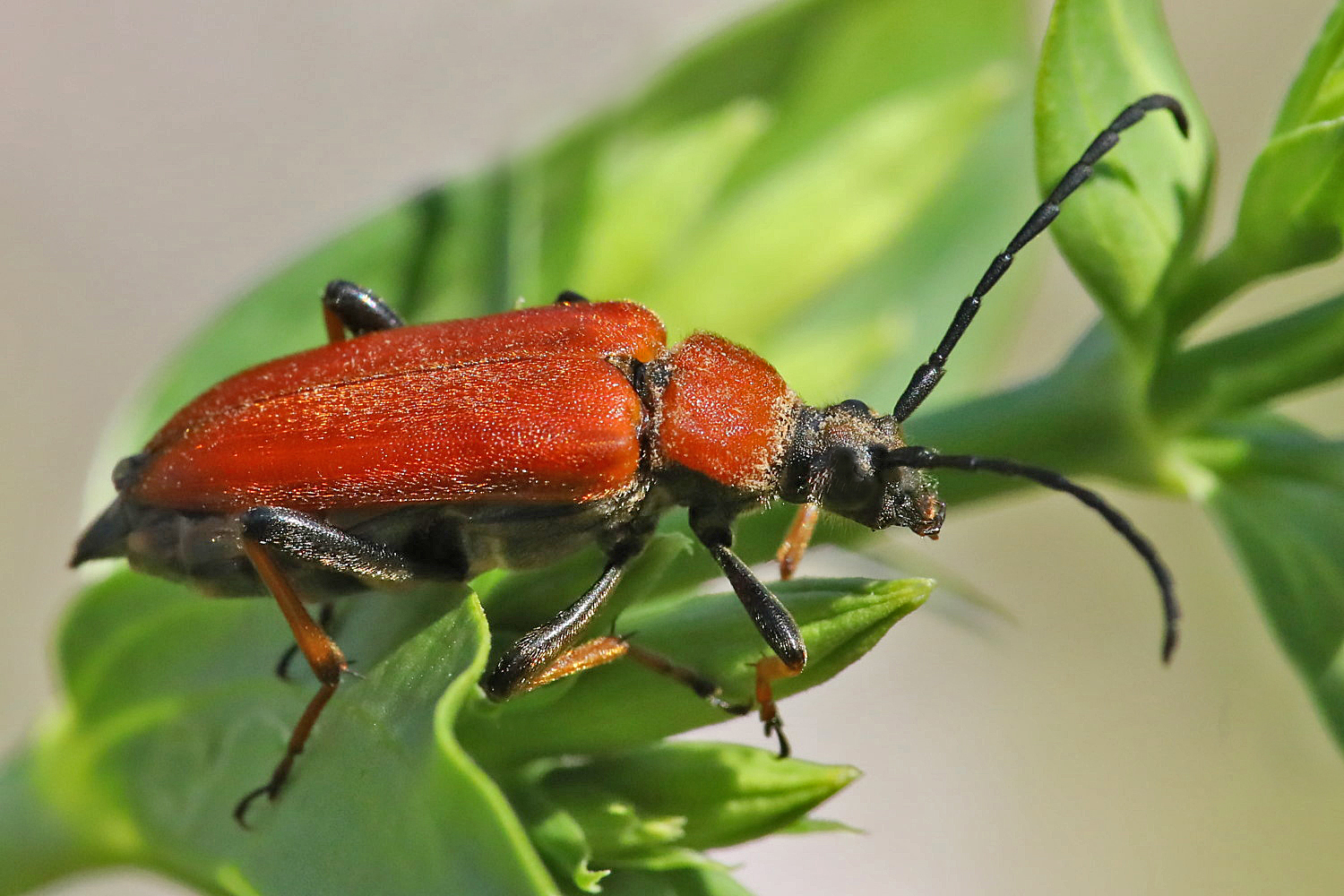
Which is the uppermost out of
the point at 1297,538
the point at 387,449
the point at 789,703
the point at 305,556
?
the point at 387,449

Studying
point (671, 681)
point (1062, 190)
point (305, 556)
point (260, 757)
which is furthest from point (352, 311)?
point (1062, 190)

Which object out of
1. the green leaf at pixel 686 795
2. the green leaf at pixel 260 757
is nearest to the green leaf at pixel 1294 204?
the green leaf at pixel 686 795

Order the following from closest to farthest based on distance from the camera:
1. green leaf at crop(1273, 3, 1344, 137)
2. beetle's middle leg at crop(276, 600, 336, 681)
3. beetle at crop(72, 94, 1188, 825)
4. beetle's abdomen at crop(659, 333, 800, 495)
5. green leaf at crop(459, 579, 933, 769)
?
green leaf at crop(459, 579, 933, 769), green leaf at crop(1273, 3, 1344, 137), beetle's middle leg at crop(276, 600, 336, 681), beetle at crop(72, 94, 1188, 825), beetle's abdomen at crop(659, 333, 800, 495)

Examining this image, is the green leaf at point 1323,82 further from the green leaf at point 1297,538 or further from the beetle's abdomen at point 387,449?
the beetle's abdomen at point 387,449

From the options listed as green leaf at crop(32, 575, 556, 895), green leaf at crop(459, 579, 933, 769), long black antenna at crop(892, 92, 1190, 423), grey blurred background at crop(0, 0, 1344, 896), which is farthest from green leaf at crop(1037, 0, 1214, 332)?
grey blurred background at crop(0, 0, 1344, 896)

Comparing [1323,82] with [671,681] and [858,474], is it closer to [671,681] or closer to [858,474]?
[858,474]

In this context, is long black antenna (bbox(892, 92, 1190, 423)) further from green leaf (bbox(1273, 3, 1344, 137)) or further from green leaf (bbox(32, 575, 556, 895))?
green leaf (bbox(32, 575, 556, 895))

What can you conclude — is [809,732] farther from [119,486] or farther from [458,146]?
[119,486]
